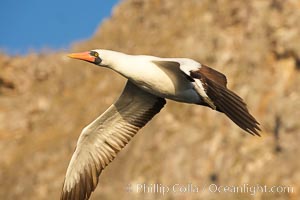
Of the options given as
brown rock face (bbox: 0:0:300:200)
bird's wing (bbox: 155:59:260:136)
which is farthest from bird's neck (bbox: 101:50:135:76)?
brown rock face (bbox: 0:0:300:200)

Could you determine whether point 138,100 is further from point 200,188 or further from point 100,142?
point 200,188

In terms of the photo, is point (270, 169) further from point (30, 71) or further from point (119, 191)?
point (30, 71)

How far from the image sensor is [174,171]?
21.0m

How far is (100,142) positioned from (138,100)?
0.88 meters

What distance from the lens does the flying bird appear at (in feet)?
33.1

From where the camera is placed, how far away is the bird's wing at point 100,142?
41.6 ft

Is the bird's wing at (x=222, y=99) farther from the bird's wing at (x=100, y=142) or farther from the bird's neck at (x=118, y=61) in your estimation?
the bird's wing at (x=100, y=142)

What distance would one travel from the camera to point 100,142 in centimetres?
1280

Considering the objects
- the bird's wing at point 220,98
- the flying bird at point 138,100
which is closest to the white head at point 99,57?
the flying bird at point 138,100

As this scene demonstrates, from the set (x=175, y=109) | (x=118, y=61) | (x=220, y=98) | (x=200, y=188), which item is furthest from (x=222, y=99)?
(x=175, y=109)

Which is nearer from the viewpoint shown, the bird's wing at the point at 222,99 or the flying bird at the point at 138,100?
the bird's wing at the point at 222,99

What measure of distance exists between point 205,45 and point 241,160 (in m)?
5.55

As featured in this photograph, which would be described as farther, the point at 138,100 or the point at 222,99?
the point at 138,100

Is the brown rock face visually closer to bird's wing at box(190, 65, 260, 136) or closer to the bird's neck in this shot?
the bird's neck
